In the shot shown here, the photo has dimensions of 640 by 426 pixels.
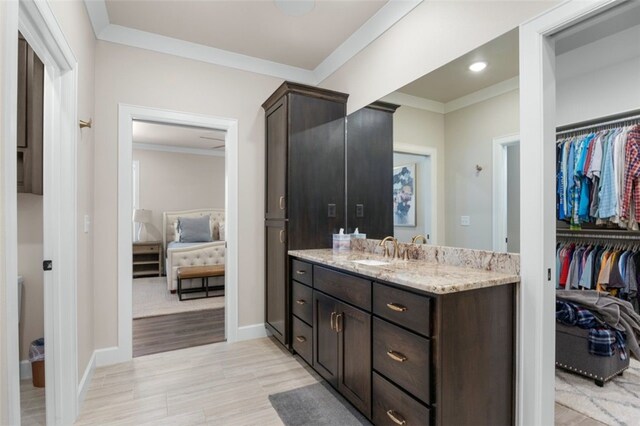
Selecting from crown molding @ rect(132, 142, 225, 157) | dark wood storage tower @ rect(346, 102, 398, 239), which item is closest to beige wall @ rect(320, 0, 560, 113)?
dark wood storage tower @ rect(346, 102, 398, 239)

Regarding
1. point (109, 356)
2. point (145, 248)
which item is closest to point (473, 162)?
point (109, 356)

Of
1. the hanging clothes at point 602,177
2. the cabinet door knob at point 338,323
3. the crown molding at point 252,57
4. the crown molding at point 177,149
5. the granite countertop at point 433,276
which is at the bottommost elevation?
the cabinet door knob at point 338,323

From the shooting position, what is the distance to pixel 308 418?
6.46 feet

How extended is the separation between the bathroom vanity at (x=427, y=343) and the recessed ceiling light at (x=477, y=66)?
112cm

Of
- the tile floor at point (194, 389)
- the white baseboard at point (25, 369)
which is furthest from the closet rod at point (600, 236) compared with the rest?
the white baseboard at point (25, 369)

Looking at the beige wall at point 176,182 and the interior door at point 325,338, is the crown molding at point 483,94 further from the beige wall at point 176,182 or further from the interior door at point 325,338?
the beige wall at point 176,182

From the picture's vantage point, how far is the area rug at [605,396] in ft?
6.49

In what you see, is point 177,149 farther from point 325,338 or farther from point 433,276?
point 433,276

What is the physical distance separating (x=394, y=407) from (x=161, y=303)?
3.82 meters

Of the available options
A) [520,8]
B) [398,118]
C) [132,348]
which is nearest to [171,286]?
[132,348]

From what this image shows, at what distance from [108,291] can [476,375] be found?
2714mm

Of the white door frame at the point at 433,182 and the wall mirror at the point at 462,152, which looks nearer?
the wall mirror at the point at 462,152

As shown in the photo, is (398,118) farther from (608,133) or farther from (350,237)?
(608,133)

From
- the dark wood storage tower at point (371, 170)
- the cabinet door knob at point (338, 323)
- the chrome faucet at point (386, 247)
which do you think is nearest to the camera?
the cabinet door knob at point (338, 323)
